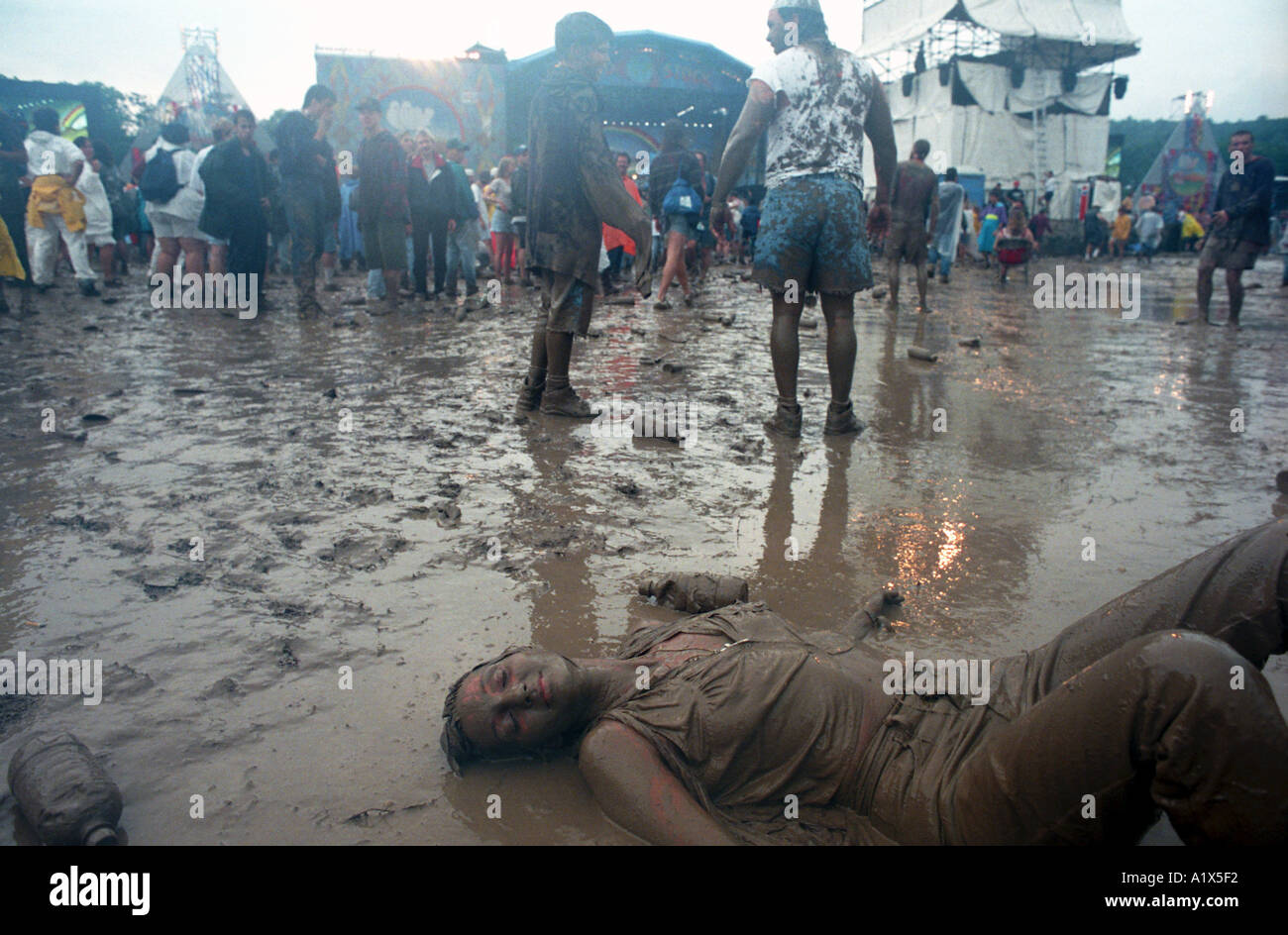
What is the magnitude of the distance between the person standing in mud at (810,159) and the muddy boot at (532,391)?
1554 mm

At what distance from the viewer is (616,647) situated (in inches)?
105

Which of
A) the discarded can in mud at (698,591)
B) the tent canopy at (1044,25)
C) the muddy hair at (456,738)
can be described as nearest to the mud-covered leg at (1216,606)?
the discarded can in mud at (698,591)

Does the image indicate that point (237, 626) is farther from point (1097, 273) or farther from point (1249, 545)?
point (1097, 273)

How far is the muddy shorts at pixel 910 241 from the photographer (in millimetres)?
10586

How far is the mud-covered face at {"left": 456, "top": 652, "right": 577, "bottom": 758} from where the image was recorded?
6.70ft

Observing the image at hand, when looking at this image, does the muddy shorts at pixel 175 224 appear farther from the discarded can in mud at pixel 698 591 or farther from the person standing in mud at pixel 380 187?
the discarded can in mud at pixel 698 591

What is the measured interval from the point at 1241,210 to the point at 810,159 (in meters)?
6.73

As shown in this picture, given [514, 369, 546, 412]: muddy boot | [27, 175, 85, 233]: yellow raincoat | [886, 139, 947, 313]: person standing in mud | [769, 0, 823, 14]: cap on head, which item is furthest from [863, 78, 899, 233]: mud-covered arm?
[27, 175, 85, 233]: yellow raincoat

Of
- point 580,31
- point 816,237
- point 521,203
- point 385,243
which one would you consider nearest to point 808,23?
point 816,237

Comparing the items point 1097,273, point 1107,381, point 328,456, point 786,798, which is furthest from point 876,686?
point 1097,273

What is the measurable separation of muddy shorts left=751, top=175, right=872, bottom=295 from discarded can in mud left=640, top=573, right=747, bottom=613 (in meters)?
2.33
